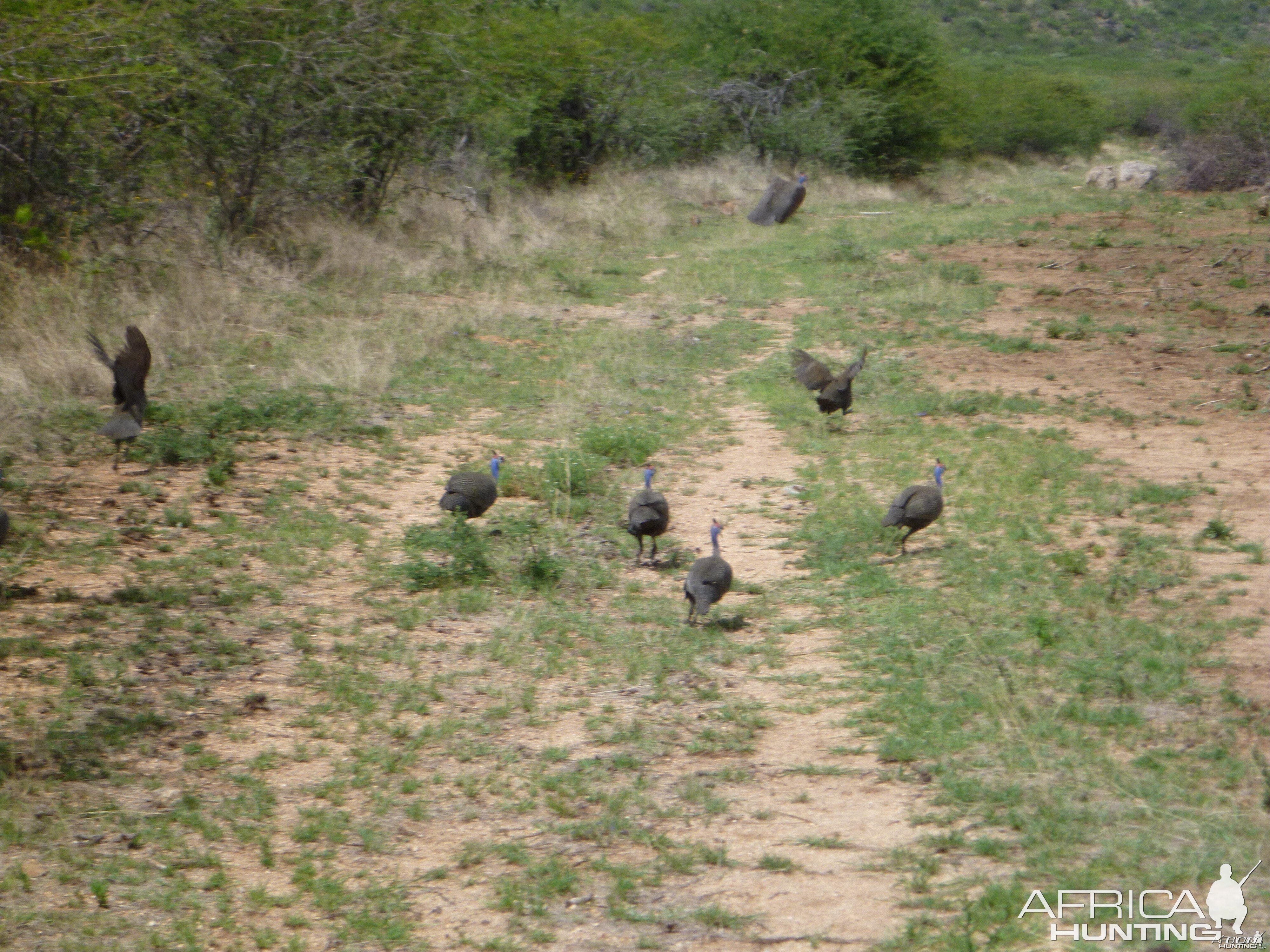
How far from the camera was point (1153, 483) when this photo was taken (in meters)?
7.80

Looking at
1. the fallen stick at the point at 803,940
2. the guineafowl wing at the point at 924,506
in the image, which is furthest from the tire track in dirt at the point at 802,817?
the guineafowl wing at the point at 924,506

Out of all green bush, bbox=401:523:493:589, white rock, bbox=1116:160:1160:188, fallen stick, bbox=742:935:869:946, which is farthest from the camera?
white rock, bbox=1116:160:1160:188

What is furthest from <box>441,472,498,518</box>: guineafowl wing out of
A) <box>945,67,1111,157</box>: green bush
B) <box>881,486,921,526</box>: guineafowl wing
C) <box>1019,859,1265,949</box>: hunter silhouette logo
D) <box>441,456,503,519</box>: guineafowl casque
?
<box>945,67,1111,157</box>: green bush

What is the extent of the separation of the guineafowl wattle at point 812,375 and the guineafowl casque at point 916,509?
2.89 meters

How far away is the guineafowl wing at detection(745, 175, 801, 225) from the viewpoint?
67.3ft

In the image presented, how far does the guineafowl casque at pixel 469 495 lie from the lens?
7.07m

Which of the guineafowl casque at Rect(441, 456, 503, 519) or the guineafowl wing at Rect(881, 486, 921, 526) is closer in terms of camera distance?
the guineafowl wing at Rect(881, 486, 921, 526)

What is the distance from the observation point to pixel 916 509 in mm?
6652

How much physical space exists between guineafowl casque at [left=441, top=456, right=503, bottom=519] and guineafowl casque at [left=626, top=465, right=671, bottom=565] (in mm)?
864

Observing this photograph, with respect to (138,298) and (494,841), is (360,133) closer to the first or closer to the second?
(138,298)

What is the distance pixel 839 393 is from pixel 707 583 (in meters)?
3.88

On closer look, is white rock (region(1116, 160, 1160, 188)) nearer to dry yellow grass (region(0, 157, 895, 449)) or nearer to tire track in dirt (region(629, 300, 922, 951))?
dry yellow grass (region(0, 157, 895, 449))

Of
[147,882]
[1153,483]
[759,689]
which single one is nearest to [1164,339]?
[1153,483]

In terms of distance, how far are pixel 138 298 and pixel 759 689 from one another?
7.77 m
